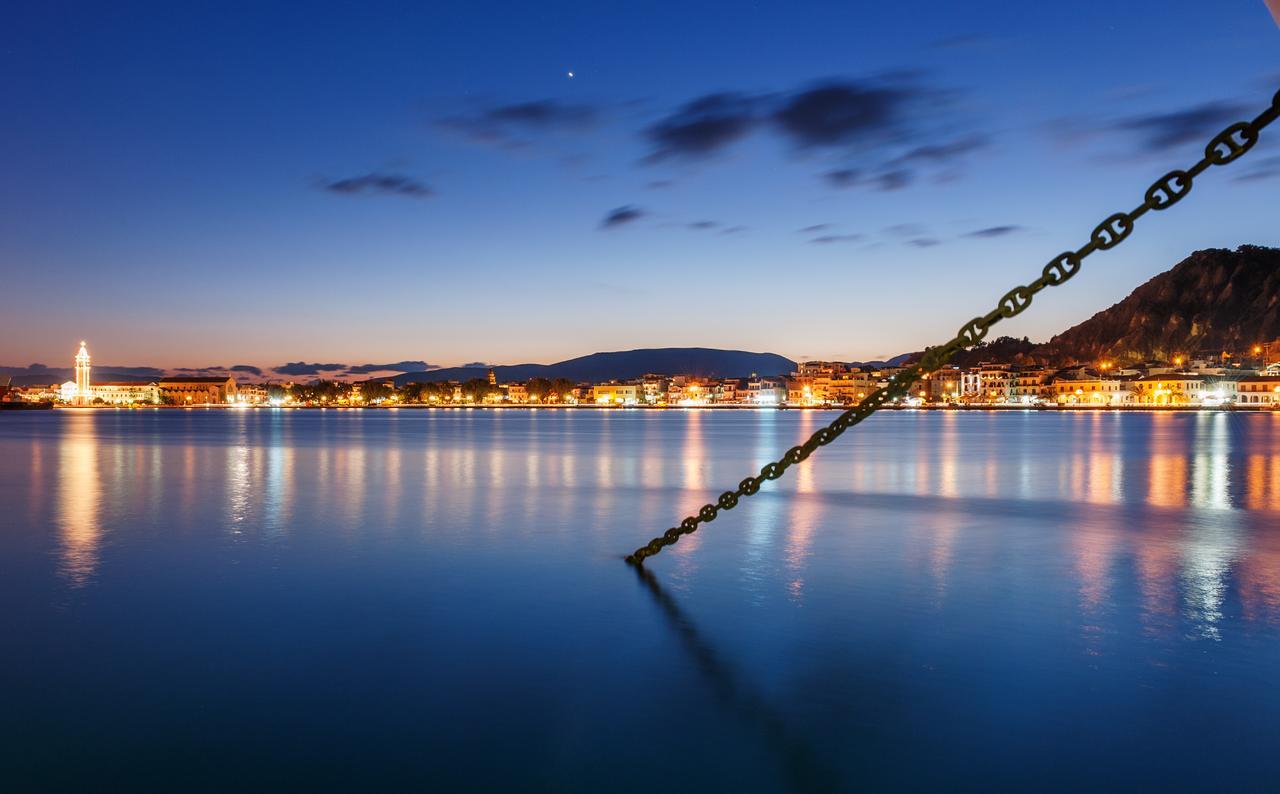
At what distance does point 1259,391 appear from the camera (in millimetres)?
159125

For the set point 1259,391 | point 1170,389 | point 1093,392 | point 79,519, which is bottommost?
point 79,519

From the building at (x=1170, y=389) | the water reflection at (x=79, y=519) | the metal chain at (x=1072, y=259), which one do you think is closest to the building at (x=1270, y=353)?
the building at (x=1170, y=389)

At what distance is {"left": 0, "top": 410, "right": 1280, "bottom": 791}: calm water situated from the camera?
531 centimetres

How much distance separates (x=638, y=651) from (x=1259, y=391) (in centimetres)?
18253

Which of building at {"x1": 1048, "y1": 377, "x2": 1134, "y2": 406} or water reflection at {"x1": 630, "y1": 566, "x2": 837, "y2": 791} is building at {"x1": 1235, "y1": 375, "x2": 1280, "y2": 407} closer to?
building at {"x1": 1048, "y1": 377, "x2": 1134, "y2": 406}

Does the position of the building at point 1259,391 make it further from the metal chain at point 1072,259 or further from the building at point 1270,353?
the metal chain at point 1072,259

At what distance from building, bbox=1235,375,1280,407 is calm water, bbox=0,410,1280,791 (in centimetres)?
16694

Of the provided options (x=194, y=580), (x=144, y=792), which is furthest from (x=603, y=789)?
(x=194, y=580)

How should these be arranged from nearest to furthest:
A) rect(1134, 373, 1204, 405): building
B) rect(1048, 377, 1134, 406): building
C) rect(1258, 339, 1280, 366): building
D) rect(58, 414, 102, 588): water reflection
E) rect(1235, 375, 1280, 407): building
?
rect(58, 414, 102, 588): water reflection < rect(1235, 375, 1280, 407): building < rect(1134, 373, 1204, 405): building < rect(1048, 377, 1134, 406): building < rect(1258, 339, 1280, 366): building

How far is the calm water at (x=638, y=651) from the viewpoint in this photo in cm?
531

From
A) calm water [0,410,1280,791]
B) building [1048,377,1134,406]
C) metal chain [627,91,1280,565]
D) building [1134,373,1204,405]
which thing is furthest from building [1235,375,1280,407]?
metal chain [627,91,1280,565]

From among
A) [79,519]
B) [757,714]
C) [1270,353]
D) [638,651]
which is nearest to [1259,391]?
[1270,353]

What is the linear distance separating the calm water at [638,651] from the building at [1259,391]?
167 meters

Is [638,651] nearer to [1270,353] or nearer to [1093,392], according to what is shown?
[1093,392]
